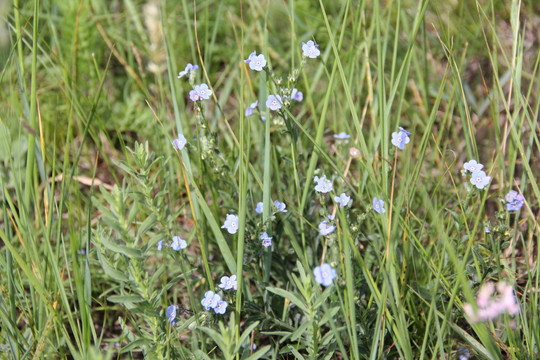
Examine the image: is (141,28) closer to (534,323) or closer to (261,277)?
(261,277)

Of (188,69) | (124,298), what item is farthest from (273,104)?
(124,298)

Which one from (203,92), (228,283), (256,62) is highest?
(256,62)

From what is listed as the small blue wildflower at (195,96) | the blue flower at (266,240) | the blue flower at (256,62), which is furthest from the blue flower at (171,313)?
the blue flower at (256,62)

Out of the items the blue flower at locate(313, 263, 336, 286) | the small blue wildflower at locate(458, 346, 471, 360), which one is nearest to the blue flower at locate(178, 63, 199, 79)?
the blue flower at locate(313, 263, 336, 286)

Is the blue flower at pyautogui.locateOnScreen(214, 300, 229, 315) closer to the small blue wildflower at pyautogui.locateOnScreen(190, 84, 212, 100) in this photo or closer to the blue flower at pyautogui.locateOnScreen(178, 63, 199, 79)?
the small blue wildflower at pyautogui.locateOnScreen(190, 84, 212, 100)

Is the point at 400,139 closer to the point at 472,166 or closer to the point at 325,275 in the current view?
the point at 472,166

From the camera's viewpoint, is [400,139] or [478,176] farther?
[400,139]

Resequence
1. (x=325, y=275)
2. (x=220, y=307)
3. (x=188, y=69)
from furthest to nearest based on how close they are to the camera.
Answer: (x=188, y=69) → (x=220, y=307) → (x=325, y=275)

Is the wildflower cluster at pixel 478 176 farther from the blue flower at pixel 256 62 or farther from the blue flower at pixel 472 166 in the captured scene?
the blue flower at pixel 256 62
